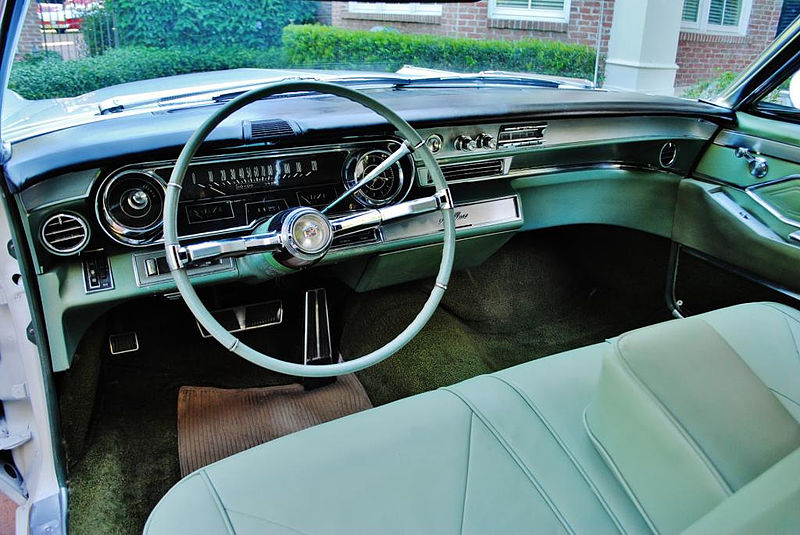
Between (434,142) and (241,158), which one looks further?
(434,142)

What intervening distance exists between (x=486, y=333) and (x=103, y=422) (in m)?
1.50

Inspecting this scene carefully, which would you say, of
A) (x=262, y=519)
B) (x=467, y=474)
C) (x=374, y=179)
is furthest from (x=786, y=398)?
(x=374, y=179)

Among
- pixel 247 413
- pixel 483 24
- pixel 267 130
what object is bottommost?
pixel 247 413

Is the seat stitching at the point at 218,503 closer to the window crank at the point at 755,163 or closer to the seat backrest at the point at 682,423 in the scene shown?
the seat backrest at the point at 682,423

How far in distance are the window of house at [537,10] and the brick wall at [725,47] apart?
48 cm

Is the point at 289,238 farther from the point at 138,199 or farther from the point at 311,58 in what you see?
the point at 311,58

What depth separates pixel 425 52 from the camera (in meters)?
2.53

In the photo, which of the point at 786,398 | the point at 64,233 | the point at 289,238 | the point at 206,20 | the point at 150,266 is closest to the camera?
the point at 786,398

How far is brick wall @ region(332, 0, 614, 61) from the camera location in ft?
6.81

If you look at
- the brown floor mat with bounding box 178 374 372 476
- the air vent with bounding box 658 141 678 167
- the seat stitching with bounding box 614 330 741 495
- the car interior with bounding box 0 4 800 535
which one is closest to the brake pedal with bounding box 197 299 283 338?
the car interior with bounding box 0 4 800 535

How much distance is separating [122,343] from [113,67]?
0.90m

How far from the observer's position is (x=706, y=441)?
108cm

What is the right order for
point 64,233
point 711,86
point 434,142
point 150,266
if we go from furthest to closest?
point 711,86, point 434,142, point 150,266, point 64,233

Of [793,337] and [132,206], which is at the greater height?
[132,206]
